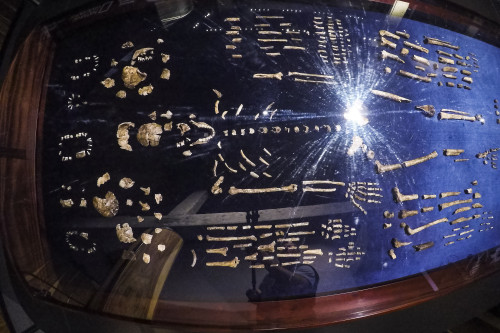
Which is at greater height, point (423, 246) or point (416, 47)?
point (416, 47)

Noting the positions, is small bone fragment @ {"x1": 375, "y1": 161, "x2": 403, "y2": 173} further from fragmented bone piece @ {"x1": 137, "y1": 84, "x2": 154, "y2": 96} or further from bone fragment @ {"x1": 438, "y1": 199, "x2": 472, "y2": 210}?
fragmented bone piece @ {"x1": 137, "y1": 84, "x2": 154, "y2": 96}

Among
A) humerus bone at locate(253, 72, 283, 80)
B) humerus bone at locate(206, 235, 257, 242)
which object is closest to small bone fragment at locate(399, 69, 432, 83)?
humerus bone at locate(253, 72, 283, 80)

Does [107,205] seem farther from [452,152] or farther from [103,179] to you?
[452,152]

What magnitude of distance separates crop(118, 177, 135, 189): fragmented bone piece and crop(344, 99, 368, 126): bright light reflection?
1.18 feet

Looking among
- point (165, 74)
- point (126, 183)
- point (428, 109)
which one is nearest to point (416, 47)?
point (428, 109)

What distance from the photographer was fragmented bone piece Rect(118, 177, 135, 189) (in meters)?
0.51

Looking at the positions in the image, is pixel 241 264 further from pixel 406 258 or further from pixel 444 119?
pixel 444 119

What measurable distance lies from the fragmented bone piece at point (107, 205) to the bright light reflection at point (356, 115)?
39 centimetres

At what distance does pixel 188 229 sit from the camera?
1.65 feet

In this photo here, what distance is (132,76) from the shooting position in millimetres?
536

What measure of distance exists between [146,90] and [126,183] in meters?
0.15

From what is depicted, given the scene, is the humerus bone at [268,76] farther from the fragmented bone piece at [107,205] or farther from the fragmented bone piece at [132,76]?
the fragmented bone piece at [107,205]

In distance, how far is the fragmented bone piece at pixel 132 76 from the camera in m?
0.53

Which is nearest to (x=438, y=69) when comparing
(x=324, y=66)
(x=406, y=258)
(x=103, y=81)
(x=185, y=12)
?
(x=324, y=66)
